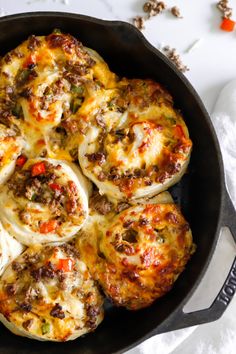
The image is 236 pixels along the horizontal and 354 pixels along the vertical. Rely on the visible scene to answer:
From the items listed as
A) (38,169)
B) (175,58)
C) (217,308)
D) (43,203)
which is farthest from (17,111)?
(217,308)

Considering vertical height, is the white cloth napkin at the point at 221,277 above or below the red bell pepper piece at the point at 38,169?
below

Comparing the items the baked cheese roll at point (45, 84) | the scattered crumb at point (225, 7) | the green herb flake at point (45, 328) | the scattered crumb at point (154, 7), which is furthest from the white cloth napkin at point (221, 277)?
the baked cheese roll at point (45, 84)

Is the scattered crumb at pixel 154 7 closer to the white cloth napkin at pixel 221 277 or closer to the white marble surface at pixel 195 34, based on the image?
the white marble surface at pixel 195 34

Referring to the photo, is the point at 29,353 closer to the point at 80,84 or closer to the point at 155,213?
the point at 155,213

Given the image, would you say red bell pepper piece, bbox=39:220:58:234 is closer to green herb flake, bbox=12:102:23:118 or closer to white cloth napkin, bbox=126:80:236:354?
green herb flake, bbox=12:102:23:118

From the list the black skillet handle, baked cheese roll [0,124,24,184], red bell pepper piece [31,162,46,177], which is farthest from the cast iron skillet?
red bell pepper piece [31,162,46,177]

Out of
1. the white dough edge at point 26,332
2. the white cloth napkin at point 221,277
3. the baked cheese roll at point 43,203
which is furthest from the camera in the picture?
the white cloth napkin at point 221,277
